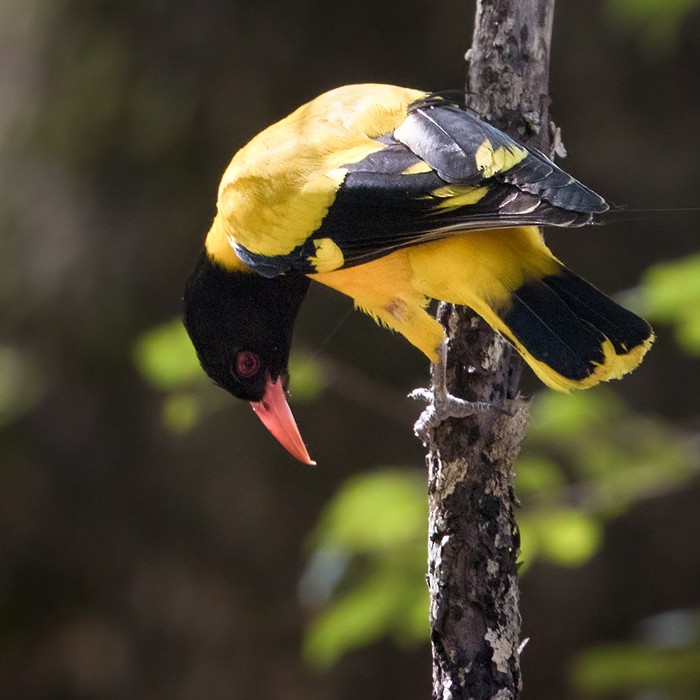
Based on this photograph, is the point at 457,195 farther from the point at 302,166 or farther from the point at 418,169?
the point at 302,166

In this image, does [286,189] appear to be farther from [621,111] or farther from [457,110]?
[621,111]

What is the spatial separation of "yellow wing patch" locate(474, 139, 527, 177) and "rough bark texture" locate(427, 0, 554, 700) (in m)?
0.24

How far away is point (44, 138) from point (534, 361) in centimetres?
530

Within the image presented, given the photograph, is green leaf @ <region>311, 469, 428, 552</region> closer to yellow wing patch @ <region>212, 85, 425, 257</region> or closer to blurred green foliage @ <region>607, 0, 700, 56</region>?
yellow wing patch @ <region>212, 85, 425, 257</region>

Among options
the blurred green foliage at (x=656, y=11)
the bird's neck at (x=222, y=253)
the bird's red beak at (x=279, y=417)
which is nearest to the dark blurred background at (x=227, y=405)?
the blurred green foliage at (x=656, y=11)

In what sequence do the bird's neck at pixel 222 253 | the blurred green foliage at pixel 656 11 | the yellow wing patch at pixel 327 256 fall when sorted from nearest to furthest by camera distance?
the yellow wing patch at pixel 327 256 < the bird's neck at pixel 222 253 < the blurred green foliage at pixel 656 11

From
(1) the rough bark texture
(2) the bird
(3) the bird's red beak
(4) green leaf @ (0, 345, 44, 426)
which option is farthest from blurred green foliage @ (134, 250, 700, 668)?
(4) green leaf @ (0, 345, 44, 426)

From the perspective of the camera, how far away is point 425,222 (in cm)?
260

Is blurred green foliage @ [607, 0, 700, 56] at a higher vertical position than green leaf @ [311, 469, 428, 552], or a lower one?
higher

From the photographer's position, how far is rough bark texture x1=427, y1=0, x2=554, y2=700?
250cm

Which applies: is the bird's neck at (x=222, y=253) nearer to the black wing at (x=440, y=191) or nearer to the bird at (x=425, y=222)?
the bird at (x=425, y=222)

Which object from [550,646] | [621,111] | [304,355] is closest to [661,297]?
[304,355]

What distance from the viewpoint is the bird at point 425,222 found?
2.54m

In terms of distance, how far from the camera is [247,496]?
21.4ft
